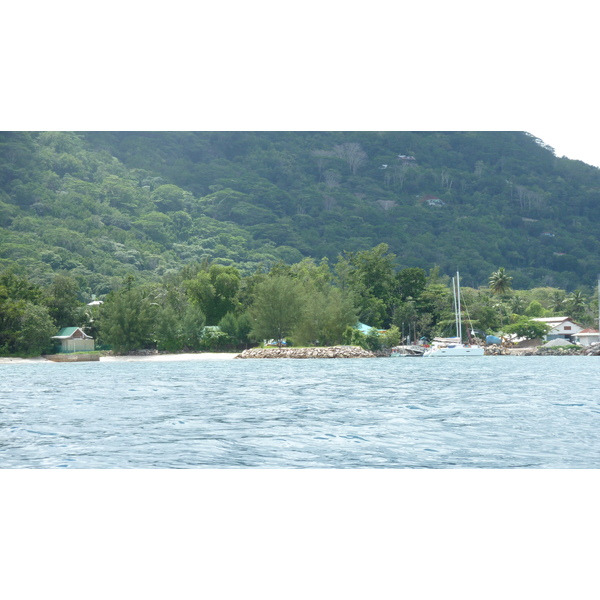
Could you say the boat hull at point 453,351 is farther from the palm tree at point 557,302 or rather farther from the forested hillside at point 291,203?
the forested hillside at point 291,203

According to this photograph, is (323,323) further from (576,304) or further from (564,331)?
(576,304)

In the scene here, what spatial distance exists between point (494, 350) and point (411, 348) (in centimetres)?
557

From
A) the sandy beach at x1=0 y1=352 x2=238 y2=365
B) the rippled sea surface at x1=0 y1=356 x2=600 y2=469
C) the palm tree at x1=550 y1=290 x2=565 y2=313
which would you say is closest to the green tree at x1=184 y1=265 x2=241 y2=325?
the sandy beach at x1=0 y1=352 x2=238 y2=365

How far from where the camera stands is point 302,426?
10.3 meters

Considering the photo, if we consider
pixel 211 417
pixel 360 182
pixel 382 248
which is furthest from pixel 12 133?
pixel 211 417

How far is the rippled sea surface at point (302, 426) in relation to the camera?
7.70 metres

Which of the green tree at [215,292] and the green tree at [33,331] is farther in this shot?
the green tree at [215,292]

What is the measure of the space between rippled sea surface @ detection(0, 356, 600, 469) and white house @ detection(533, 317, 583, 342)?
3613 cm

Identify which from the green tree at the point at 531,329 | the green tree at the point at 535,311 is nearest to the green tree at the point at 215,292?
the green tree at the point at 531,329

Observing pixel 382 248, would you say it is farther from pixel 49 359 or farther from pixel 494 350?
pixel 49 359

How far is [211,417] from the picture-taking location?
11.4m

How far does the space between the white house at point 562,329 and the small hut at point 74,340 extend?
103 feet

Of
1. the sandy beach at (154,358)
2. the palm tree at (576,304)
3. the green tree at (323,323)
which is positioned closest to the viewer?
the sandy beach at (154,358)

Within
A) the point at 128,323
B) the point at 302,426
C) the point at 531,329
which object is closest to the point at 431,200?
the point at 531,329
